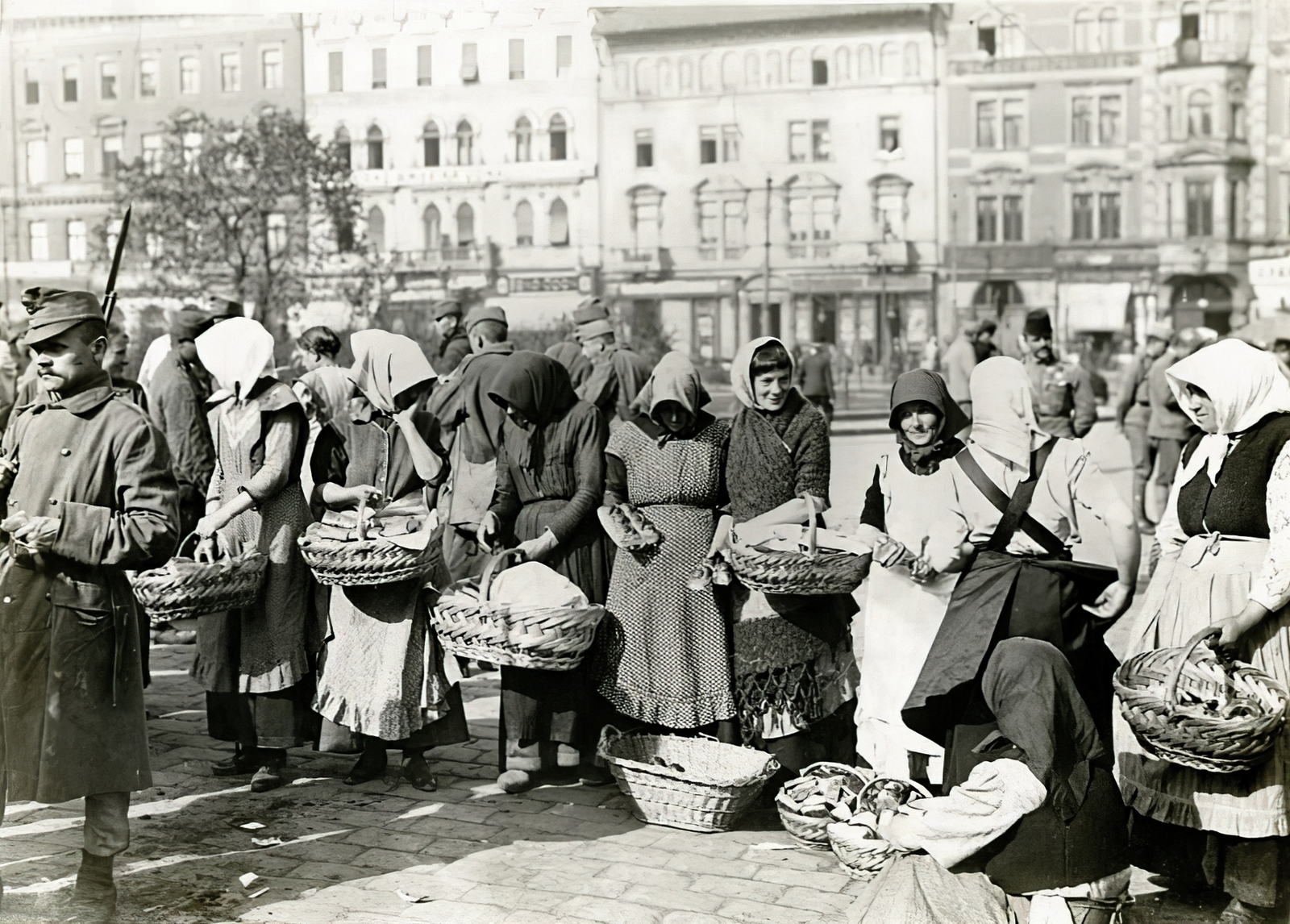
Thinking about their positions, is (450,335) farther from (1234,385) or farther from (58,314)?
(1234,385)

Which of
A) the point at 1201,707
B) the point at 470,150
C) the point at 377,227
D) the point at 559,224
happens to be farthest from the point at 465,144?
the point at 1201,707

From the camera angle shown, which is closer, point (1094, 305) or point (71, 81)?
point (71, 81)

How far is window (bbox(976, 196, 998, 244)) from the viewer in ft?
146

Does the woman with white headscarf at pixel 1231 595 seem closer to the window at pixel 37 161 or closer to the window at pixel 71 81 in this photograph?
the window at pixel 71 81

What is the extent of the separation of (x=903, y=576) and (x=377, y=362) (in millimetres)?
2573

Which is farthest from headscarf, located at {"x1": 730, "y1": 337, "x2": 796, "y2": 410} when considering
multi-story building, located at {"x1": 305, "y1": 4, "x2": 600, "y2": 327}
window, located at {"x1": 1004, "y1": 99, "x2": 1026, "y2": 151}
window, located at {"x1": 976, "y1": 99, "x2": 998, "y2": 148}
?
window, located at {"x1": 1004, "y1": 99, "x2": 1026, "y2": 151}

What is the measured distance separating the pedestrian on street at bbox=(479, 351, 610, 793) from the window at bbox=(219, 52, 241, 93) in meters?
20.9

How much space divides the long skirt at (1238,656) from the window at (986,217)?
41.6 m

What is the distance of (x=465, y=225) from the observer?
37156 millimetres

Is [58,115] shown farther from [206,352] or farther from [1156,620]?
[1156,620]

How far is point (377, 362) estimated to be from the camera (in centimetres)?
622

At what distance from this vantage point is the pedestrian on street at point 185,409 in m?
8.43

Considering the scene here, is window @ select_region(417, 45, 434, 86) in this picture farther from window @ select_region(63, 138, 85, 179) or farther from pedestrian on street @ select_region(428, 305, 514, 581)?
window @ select_region(63, 138, 85, 179)

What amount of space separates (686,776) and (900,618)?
1.06 meters
